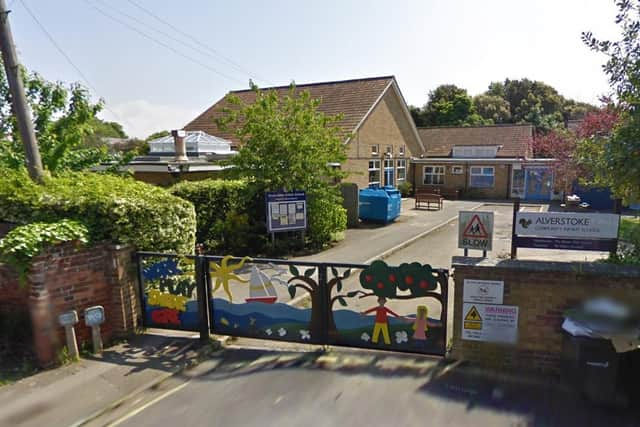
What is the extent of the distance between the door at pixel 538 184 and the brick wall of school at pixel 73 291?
2643 centimetres

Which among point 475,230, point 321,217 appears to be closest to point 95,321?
point 475,230

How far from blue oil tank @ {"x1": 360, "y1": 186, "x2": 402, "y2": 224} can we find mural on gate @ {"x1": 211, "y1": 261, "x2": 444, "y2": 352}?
11.1m

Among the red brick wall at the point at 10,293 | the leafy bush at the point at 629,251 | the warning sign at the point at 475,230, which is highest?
the warning sign at the point at 475,230

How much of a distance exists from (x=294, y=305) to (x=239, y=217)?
20.3ft

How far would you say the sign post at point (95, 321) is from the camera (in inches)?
209

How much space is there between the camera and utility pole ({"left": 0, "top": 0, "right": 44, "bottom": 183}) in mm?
6555

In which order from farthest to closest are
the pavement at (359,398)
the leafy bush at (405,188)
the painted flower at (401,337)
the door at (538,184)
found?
1. the leafy bush at (405,188)
2. the door at (538,184)
3. the painted flower at (401,337)
4. the pavement at (359,398)

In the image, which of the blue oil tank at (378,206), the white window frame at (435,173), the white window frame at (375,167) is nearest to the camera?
the blue oil tank at (378,206)

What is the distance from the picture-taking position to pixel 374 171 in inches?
915

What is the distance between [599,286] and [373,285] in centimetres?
249

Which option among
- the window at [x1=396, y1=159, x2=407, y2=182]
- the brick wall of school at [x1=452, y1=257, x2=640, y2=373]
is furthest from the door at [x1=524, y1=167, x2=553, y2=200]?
the brick wall of school at [x1=452, y1=257, x2=640, y2=373]

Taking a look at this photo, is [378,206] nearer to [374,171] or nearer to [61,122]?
[374,171]

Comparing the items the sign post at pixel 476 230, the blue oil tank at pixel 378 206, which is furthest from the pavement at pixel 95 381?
the blue oil tank at pixel 378 206

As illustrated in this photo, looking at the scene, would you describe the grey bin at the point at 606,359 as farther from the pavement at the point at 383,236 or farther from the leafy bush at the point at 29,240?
the pavement at the point at 383,236
